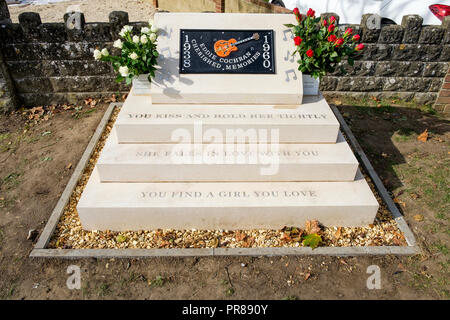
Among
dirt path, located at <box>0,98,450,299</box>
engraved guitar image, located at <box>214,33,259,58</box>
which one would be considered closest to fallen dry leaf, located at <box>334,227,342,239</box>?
dirt path, located at <box>0,98,450,299</box>

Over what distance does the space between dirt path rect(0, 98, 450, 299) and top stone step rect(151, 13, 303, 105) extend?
2206 mm

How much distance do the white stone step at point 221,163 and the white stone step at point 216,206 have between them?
14 cm

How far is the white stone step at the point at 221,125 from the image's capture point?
188 inches

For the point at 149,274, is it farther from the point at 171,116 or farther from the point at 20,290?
the point at 171,116

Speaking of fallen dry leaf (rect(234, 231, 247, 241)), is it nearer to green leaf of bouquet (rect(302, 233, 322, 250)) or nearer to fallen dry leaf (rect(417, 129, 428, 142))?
green leaf of bouquet (rect(302, 233, 322, 250))

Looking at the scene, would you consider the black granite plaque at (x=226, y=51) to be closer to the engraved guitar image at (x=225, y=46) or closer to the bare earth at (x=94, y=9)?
the engraved guitar image at (x=225, y=46)

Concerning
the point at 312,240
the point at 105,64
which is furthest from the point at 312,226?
the point at 105,64

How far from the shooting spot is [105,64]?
7043 millimetres

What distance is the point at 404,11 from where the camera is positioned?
7.16m

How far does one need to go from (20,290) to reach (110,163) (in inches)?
70.3

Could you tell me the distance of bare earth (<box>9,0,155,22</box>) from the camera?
13055 millimetres

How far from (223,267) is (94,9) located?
542 inches

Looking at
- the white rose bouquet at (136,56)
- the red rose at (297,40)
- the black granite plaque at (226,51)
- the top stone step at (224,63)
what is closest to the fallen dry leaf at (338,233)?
the top stone step at (224,63)
